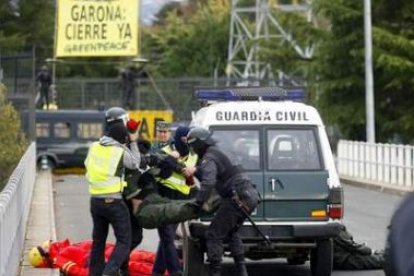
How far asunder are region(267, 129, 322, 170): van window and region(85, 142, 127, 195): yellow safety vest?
2093 millimetres

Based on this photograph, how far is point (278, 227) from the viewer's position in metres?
10.9

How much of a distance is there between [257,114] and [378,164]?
17068 millimetres

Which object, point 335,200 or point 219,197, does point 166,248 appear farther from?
point 335,200

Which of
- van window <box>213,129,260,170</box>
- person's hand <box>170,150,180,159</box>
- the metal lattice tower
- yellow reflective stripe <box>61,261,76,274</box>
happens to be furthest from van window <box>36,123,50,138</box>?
person's hand <box>170,150,180,159</box>

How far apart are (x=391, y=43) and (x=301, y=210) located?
23529mm

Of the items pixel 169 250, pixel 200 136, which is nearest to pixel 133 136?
pixel 200 136

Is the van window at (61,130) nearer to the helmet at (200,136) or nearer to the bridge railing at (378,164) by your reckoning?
the bridge railing at (378,164)

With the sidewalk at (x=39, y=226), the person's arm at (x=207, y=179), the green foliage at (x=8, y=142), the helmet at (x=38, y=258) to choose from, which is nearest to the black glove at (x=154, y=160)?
the person's arm at (x=207, y=179)

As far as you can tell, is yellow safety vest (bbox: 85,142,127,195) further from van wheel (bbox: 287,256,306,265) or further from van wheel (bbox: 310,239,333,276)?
van wheel (bbox: 287,256,306,265)

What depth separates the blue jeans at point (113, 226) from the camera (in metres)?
9.93

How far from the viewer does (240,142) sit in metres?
11.6

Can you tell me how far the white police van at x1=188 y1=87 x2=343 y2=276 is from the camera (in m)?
10.9

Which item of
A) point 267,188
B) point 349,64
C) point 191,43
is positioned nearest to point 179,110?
point 349,64

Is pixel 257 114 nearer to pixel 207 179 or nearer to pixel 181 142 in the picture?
pixel 181 142
